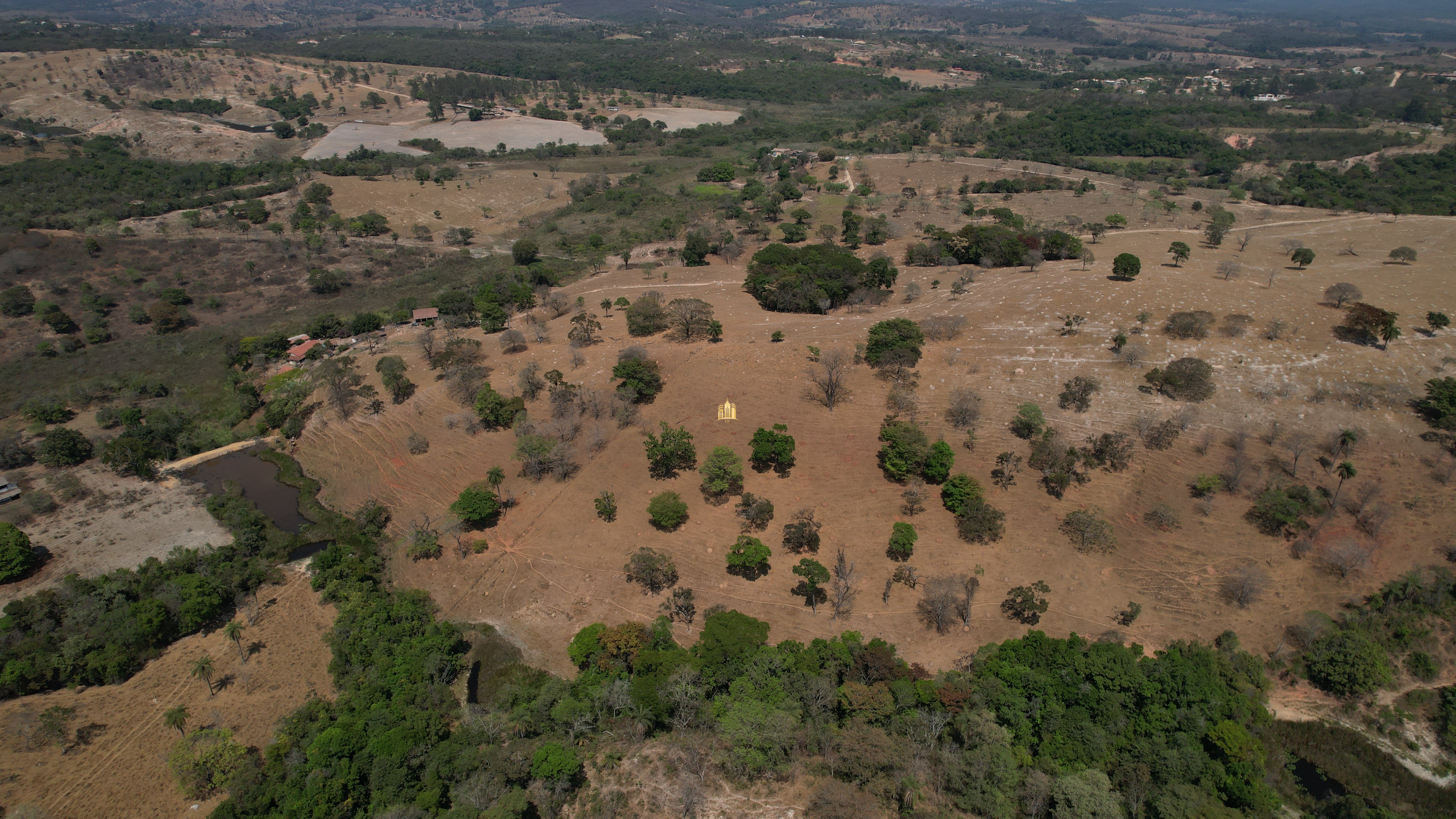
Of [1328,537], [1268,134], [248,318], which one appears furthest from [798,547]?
[1268,134]

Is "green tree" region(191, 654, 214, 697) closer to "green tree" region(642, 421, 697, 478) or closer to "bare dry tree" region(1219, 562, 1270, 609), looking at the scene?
"green tree" region(642, 421, 697, 478)

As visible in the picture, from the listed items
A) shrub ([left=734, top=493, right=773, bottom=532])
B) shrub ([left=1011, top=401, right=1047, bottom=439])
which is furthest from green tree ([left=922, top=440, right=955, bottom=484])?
shrub ([left=734, top=493, right=773, bottom=532])

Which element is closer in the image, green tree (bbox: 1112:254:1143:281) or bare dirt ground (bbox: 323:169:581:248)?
green tree (bbox: 1112:254:1143:281)

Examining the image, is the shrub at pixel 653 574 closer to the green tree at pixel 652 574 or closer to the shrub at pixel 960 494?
the green tree at pixel 652 574

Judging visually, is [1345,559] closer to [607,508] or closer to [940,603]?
[940,603]

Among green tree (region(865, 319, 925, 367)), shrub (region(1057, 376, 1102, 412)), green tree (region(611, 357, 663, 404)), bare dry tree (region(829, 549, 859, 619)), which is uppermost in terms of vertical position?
green tree (region(865, 319, 925, 367))
